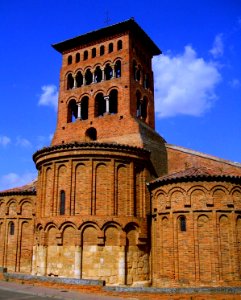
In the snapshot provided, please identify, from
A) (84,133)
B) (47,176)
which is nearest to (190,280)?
Answer: (47,176)

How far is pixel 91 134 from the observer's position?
24359mm

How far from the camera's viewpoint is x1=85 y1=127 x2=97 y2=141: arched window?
23.8 meters

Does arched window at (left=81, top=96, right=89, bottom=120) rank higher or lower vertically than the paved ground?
higher

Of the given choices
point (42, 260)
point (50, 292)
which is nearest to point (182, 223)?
point (50, 292)

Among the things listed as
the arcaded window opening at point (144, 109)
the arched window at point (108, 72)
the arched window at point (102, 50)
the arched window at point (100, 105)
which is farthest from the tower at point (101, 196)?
the arched window at point (102, 50)

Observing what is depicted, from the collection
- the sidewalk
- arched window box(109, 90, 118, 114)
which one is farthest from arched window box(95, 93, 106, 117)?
the sidewalk

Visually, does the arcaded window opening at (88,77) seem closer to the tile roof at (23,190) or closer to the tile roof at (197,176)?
the tile roof at (23,190)

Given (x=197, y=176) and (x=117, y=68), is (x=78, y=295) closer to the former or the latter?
(x=197, y=176)

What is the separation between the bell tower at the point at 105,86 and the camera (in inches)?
910

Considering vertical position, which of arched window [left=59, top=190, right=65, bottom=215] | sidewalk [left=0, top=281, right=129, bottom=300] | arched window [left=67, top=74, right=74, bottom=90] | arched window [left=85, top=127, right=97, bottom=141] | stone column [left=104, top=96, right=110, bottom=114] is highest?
arched window [left=67, top=74, right=74, bottom=90]

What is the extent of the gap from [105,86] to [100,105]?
1953mm

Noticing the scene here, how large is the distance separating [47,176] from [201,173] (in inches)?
340

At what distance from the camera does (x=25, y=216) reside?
23.6 meters

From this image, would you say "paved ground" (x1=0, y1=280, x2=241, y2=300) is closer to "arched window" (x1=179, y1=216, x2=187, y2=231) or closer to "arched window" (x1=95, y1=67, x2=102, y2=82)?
"arched window" (x1=179, y1=216, x2=187, y2=231)
